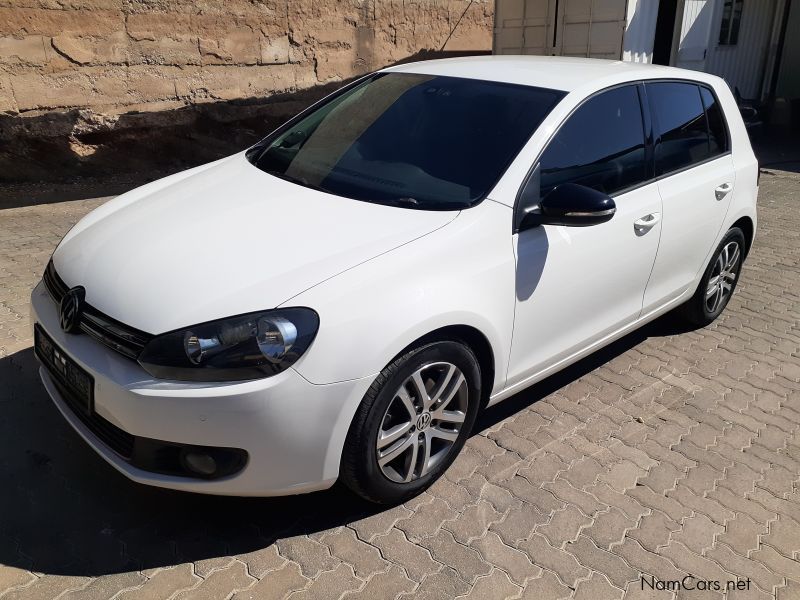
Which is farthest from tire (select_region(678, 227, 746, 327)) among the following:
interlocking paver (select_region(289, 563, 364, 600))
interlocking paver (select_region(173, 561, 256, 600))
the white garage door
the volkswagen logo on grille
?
the white garage door

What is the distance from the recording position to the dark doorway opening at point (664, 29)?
37.6 feet

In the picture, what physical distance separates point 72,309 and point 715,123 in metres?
3.80

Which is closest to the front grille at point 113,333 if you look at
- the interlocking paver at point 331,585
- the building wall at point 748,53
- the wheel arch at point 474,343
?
the wheel arch at point 474,343

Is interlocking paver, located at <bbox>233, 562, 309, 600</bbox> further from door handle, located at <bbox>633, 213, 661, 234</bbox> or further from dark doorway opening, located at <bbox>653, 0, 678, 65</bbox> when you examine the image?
dark doorway opening, located at <bbox>653, 0, 678, 65</bbox>

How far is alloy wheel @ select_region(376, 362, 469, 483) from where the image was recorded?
2621mm

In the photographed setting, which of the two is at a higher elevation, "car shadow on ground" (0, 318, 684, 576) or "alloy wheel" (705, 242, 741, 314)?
"alloy wheel" (705, 242, 741, 314)

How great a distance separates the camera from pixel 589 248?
321cm

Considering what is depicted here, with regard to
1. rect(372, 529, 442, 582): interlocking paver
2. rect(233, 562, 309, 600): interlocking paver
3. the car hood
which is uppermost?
the car hood

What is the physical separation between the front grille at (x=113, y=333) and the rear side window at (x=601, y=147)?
70.3 inches

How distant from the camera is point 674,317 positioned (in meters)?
4.82

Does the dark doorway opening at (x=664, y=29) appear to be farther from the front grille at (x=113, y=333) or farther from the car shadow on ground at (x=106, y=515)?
the front grille at (x=113, y=333)

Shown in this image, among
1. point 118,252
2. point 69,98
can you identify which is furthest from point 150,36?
point 118,252

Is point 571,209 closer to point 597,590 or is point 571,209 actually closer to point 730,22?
point 597,590

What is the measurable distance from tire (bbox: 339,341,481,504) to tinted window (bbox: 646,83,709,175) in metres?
1.78
